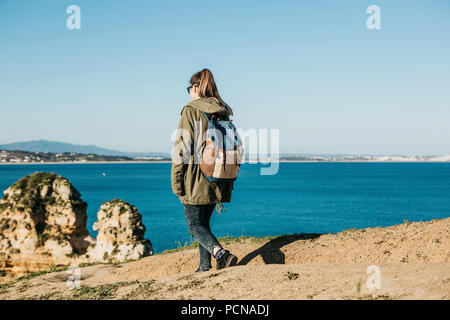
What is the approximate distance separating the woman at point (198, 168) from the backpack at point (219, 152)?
0.11 meters

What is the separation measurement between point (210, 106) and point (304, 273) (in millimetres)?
2852

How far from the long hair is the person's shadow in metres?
3.24

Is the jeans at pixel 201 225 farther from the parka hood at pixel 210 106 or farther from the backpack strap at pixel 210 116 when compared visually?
the parka hood at pixel 210 106

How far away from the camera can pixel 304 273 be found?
5.42 meters

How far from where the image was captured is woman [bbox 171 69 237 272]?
19.6ft

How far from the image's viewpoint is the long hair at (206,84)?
21.1 ft

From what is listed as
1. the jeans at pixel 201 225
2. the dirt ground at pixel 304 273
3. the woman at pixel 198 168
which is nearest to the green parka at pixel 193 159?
the woman at pixel 198 168

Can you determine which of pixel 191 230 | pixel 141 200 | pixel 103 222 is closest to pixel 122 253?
pixel 103 222

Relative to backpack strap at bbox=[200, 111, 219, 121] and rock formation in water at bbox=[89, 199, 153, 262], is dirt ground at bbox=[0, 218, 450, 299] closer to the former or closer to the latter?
backpack strap at bbox=[200, 111, 219, 121]

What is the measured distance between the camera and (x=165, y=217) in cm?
6862

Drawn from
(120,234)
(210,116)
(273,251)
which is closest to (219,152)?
(210,116)

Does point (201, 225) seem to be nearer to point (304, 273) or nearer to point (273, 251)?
point (304, 273)
